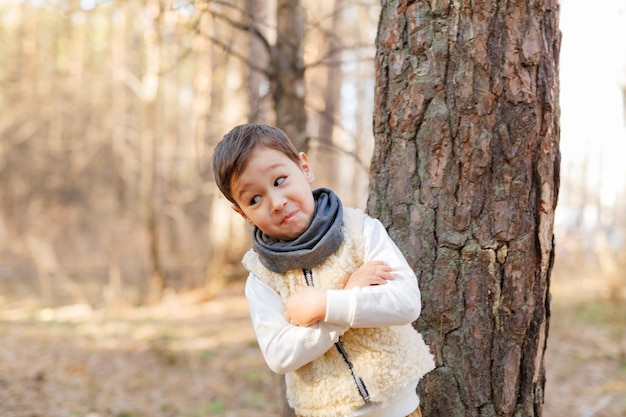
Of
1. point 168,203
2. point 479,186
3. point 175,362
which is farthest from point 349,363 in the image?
point 168,203

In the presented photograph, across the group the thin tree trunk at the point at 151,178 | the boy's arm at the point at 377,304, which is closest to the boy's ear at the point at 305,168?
the boy's arm at the point at 377,304

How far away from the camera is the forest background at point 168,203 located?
5.63 meters

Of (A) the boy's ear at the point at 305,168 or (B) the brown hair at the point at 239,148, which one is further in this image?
(A) the boy's ear at the point at 305,168

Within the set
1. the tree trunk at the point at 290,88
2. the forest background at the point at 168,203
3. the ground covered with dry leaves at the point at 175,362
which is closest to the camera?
the tree trunk at the point at 290,88

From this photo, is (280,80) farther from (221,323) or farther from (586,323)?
(586,323)

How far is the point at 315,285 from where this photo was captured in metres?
1.84

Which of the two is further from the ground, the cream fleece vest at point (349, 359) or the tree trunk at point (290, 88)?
the tree trunk at point (290, 88)

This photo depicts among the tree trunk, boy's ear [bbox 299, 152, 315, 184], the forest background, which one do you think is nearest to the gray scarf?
boy's ear [bbox 299, 152, 315, 184]

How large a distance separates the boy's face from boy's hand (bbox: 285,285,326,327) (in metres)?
0.22

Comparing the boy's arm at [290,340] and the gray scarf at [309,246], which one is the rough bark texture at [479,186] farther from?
the boy's arm at [290,340]

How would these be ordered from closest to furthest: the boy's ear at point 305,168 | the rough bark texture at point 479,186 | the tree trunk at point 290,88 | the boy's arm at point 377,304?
1. the boy's arm at point 377,304
2. the boy's ear at point 305,168
3. the rough bark texture at point 479,186
4. the tree trunk at point 290,88

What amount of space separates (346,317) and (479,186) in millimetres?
895

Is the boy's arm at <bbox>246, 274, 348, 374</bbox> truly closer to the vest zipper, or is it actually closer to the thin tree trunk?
the vest zipper

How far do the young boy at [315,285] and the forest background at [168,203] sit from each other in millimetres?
2143
